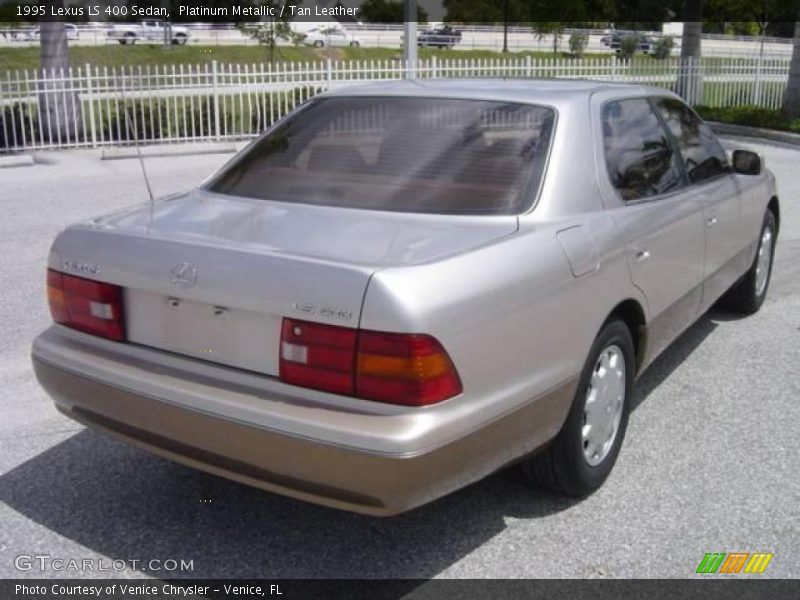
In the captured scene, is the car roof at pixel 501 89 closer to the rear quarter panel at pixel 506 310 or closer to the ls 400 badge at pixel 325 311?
the rear quarter panel at pixel 506 310

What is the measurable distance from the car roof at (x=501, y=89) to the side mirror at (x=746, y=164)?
0.88m

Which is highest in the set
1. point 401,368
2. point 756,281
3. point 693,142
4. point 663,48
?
point 663,48

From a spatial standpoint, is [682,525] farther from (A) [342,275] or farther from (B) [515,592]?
(A) [342,275]

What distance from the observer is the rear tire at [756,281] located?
577cm

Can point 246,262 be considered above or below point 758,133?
above

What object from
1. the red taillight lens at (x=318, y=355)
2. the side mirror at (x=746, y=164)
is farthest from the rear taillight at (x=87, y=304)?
the side mirror at (x=746, y=164)

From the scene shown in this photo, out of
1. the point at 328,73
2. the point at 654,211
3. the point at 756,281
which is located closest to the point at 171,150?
the point at 328,73

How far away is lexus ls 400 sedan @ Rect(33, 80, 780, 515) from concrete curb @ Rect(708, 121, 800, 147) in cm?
1350

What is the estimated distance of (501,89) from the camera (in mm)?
3879

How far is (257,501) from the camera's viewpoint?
11.4 feet

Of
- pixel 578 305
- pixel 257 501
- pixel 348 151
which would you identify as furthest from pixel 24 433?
pixel 578 305

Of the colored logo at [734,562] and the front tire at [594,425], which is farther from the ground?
the front tire at [594,425]

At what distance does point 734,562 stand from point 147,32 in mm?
47046

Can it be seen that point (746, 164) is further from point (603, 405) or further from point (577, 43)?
point (577, 43)
